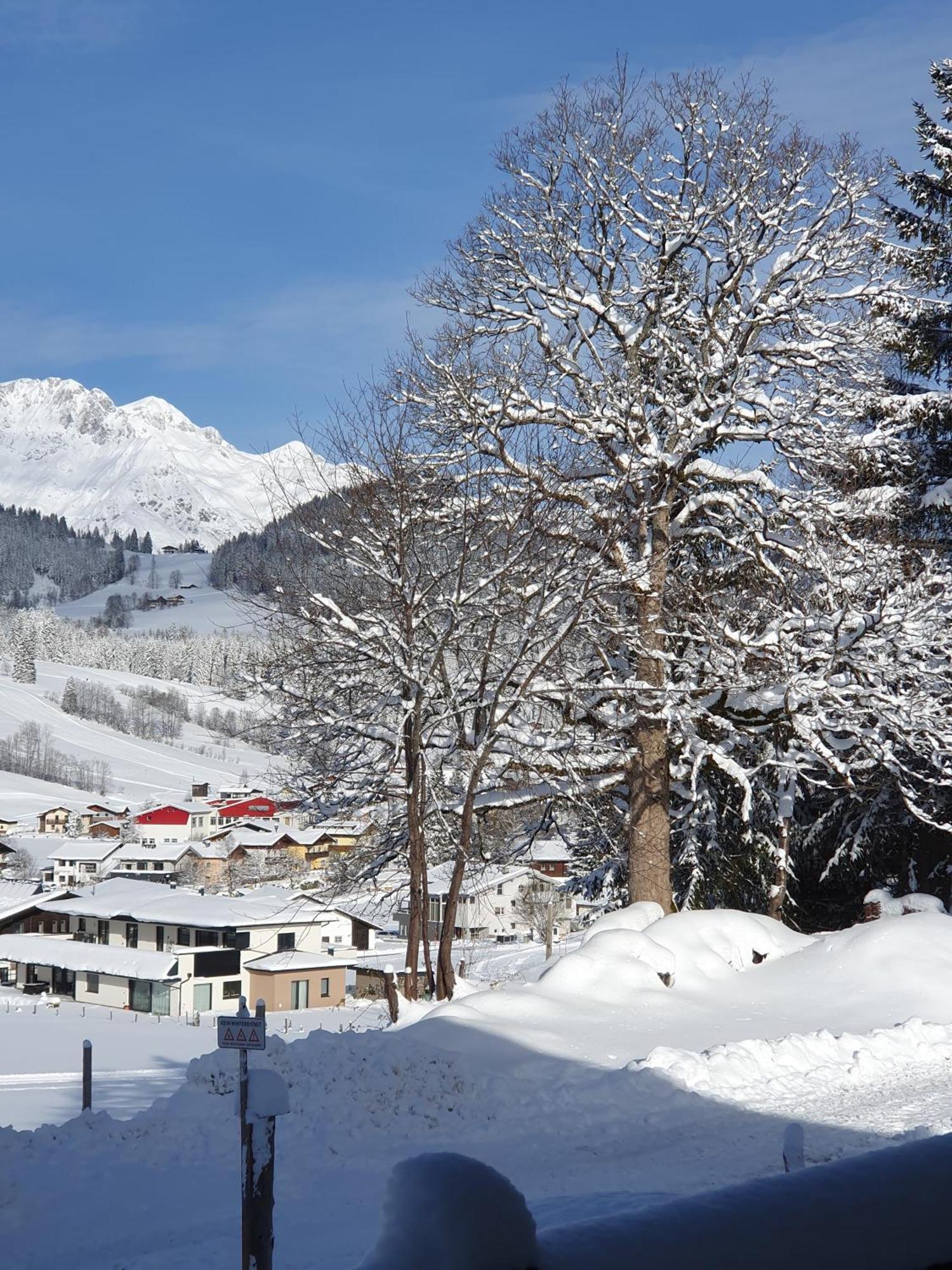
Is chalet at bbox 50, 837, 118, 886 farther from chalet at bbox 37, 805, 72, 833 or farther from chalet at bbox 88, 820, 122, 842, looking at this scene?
chalet at bbox 37, 805, 72, 833

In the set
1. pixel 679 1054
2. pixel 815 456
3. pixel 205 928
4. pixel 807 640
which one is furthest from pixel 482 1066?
pixel 205 928

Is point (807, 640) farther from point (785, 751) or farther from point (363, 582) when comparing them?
point (363, 582)

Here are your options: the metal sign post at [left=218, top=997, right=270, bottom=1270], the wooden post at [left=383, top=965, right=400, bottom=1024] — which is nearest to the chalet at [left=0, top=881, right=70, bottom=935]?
the wooden post at [left=383, top=965, right=400, bottom=1024]

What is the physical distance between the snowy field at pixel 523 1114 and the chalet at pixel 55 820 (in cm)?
11131

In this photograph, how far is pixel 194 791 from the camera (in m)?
140

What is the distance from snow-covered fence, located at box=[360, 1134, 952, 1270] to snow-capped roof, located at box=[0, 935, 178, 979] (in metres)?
43.7

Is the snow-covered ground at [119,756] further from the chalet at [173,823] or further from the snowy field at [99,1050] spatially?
the snowy field at [99,1050]

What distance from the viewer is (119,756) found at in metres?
161

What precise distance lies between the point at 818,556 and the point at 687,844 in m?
4.71

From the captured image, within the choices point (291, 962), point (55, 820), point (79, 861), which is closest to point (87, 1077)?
point (291, 962)

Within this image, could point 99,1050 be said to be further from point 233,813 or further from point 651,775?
point 233,813

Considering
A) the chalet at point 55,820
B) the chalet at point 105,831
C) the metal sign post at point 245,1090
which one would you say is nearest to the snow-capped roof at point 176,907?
the metal sign post at point 245,1090

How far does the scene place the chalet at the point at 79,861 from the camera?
8844 cm

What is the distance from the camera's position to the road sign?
5.88 metres
